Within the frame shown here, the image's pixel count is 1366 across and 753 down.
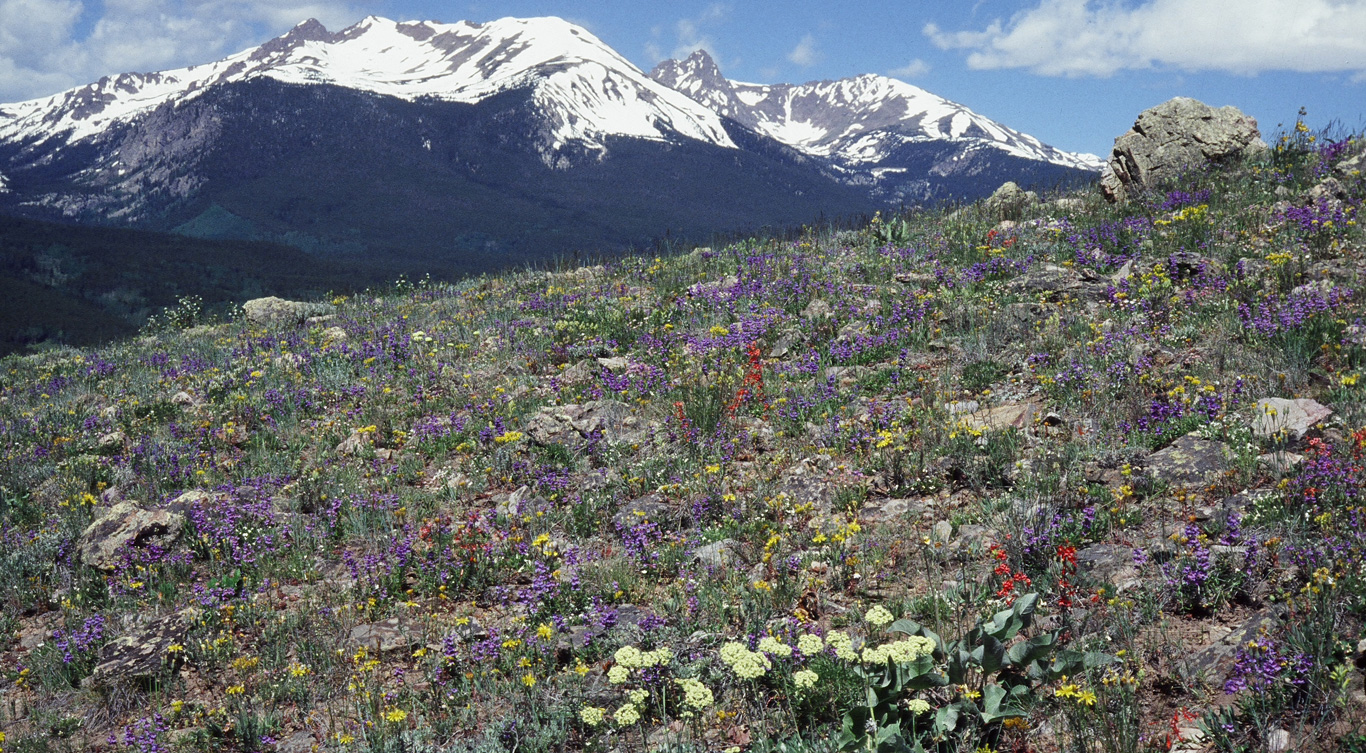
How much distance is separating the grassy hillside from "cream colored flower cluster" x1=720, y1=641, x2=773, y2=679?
0.03 meters

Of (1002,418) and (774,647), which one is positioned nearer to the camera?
(774,647)

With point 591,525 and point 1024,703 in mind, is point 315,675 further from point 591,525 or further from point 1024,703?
point 1024,703

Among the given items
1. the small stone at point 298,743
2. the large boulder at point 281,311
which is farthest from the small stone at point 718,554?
the large boulder at point 281,311

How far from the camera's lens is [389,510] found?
6.72 meters

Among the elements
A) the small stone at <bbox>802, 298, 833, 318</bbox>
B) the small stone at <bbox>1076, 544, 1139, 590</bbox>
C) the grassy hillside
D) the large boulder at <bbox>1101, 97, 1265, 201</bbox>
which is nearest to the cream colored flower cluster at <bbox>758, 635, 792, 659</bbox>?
the grassy hillside

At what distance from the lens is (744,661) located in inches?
142

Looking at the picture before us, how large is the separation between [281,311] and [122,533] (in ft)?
43.6

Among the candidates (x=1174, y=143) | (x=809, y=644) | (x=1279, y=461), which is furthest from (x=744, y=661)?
(x=1174, y=143)

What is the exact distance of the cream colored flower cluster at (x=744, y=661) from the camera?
351cm

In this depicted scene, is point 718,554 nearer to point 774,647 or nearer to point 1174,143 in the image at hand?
point 774,647

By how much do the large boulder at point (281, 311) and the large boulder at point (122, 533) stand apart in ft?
33.1

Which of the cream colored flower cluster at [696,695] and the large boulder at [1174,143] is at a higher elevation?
the large boulder at [1174,143]

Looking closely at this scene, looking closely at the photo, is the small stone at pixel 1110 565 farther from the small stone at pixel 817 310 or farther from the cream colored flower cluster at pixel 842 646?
the small stone at pixel 817 310

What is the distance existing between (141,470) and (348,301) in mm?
11536
